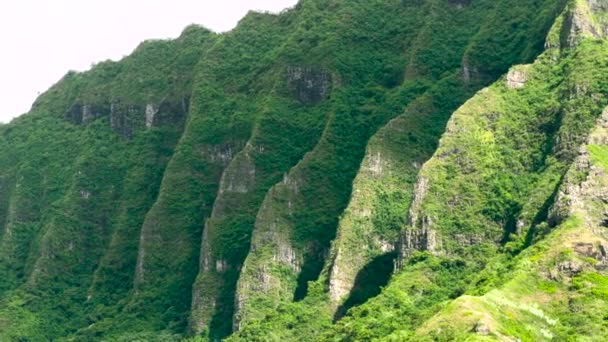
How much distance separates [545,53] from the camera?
5979 inches

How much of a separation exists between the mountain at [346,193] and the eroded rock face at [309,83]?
175 millimetres

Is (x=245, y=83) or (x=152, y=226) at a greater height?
(x=245, y=83)

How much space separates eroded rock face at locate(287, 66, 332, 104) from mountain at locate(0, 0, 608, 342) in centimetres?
17

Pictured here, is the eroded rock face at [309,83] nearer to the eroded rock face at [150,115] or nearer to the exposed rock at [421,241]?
the eroded rock face at [150,115]

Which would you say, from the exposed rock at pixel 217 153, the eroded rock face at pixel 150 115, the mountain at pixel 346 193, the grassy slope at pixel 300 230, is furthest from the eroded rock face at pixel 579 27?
the eroded rock face at pixel 150 115

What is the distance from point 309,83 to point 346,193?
1701 centimetres

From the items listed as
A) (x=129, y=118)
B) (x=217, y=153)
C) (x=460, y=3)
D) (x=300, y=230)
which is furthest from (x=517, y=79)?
(x=129, y=118)

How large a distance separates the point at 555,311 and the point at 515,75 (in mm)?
37280

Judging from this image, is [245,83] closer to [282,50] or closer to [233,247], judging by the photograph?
[282,50]

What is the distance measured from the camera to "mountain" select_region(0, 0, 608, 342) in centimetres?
12788

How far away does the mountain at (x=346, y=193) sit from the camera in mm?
127875

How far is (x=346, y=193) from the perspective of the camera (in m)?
163

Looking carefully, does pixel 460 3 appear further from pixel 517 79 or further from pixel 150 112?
pixel 150 112

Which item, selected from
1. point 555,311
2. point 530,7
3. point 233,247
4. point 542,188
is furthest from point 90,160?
point 555,311
